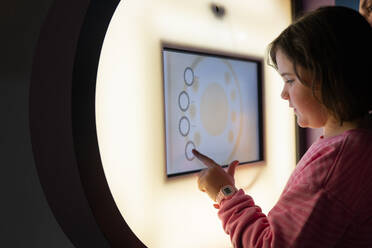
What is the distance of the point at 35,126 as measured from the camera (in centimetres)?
67

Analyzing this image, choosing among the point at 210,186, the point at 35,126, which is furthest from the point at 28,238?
the point at 210,186

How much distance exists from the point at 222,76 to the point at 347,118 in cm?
35

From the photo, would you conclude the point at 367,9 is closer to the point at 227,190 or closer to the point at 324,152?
the point at 324,152

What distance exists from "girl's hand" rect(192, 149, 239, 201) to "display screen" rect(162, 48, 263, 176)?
1.8 inches

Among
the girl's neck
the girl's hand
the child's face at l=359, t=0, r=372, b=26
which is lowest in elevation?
the girl's hand

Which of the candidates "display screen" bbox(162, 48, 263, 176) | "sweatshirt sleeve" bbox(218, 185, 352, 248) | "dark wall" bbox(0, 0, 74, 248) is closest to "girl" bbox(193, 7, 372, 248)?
"sweatshirt sleeve" bbox(218, 185, 352, 248)

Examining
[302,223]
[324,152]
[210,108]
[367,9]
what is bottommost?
[302,223]

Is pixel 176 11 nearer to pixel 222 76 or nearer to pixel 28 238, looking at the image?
pixel 222 76

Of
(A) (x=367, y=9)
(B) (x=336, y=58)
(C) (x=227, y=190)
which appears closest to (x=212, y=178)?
(C) (x=227, y=190)

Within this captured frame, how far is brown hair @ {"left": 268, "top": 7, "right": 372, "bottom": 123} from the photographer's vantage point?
29.5 inches

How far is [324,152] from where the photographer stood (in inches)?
29.6

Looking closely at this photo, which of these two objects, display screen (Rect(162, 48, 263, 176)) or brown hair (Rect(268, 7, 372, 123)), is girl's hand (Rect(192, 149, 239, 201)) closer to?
display screen (Rect(162, 48, 263, 176))

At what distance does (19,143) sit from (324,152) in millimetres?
618

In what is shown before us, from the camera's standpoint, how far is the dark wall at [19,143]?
0.78 metres
